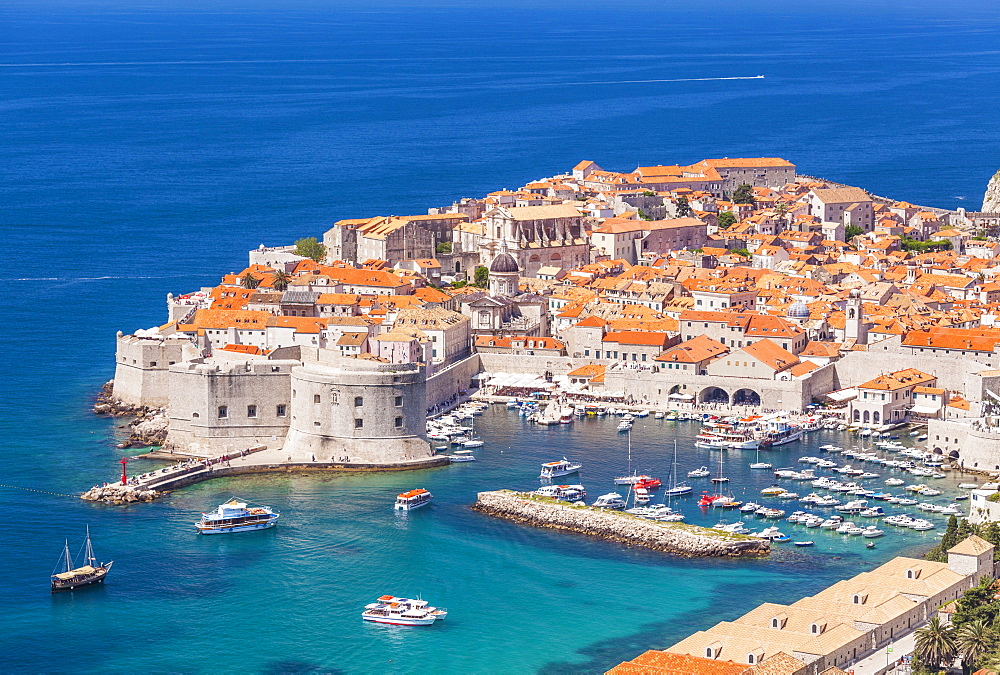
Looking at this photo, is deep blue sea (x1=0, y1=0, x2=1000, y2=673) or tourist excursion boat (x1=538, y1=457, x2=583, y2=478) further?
tourist excursion boat (x1=538, y1=457, x2=583, y2=478)

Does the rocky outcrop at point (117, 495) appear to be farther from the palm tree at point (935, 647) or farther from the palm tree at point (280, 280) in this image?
the palm tree at point (935, 647)

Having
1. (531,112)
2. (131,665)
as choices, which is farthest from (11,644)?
(531,112)

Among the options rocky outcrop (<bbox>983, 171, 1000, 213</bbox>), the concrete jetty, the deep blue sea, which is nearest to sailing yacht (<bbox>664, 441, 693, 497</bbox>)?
the deep blue sea

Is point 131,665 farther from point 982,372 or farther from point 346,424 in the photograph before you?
point 982,372

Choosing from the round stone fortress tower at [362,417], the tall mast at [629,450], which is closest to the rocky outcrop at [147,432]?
the round stone fortress tower at [362,417]

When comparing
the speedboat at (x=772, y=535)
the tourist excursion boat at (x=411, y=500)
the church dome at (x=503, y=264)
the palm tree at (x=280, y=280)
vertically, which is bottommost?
the speedboat at (x=772, y=535)

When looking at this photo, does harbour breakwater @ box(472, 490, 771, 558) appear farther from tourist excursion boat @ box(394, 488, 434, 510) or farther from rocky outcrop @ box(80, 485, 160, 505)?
rocky outcrop @ box(80, 485, 160, 505)

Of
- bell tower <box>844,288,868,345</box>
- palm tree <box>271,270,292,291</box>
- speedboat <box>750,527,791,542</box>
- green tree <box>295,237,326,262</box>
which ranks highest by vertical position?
green tree <box>295,237,326,262</box>
